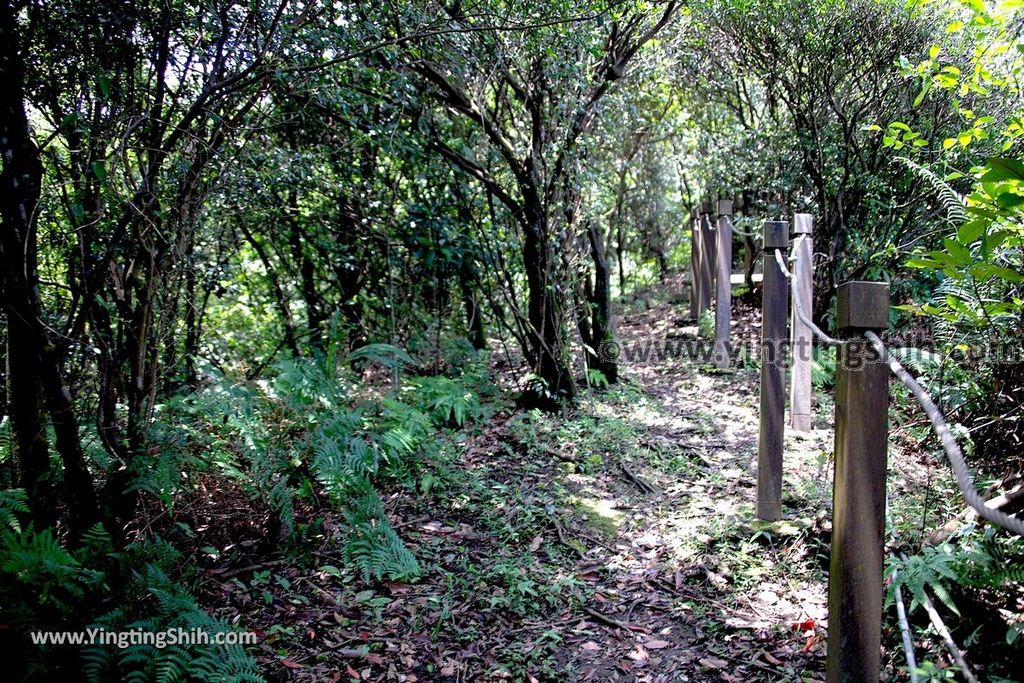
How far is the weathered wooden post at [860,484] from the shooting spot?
1.87 meters

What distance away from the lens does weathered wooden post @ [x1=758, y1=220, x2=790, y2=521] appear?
3.62 metres

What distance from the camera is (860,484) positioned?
188 cm

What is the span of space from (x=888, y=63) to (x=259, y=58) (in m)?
6.98

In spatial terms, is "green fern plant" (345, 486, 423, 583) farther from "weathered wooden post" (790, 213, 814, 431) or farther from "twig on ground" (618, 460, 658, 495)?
"weathered wooden post" (790, 213, 814, 431)

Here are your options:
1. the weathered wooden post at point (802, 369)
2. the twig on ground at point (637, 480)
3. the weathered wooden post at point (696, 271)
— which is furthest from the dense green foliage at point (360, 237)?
the twig on ground at point (637, 480)

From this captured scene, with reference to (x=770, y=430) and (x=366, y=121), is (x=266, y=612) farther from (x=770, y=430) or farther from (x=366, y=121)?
(x=366, y=121)

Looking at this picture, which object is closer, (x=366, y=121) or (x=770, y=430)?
(x=770, y=430)

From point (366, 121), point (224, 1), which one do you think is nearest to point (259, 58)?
point (224, 1)

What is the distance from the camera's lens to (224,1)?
3.28m

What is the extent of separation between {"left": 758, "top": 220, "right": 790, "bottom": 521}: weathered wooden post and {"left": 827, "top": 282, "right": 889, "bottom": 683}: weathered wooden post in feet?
5.51

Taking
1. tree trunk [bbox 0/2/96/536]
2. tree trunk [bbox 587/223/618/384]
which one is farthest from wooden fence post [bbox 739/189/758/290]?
tree trunk [bbox 0/2/96/536]

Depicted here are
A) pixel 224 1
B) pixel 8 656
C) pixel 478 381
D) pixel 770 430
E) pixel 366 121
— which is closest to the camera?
pixel 8 656

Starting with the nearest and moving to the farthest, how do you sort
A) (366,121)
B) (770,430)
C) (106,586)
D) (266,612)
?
1. (106,586)
2. (266,612)
3. (770,430)
4. (366,121)

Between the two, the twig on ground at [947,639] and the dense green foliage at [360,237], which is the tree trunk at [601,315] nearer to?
the dense green foliage at [360,237]
